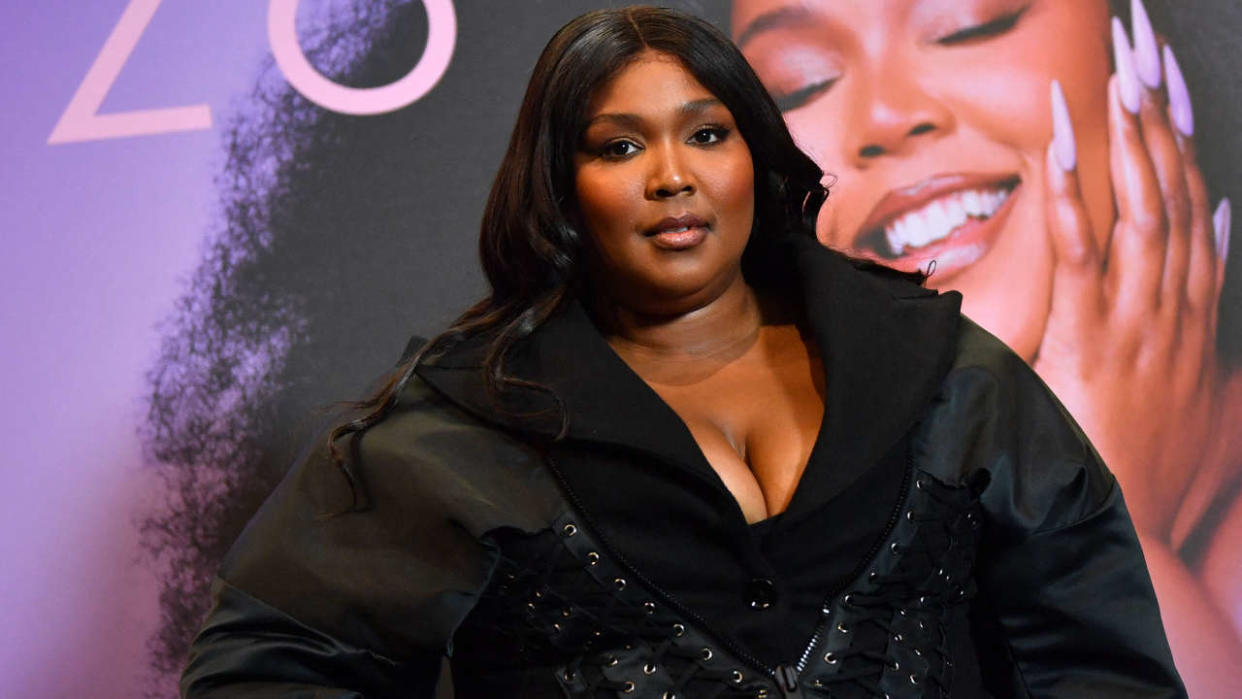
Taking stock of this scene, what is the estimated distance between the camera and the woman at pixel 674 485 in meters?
1.43

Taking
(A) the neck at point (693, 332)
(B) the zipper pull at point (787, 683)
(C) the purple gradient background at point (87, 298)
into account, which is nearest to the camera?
(B) the zipper pull at point (787, 683)

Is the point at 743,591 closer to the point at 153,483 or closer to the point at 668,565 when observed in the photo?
the point at 668,565

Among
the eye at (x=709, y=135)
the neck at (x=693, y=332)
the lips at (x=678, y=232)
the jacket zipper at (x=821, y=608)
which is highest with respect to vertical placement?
the eye at (x=709, y=135)

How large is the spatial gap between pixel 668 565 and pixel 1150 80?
102 cm

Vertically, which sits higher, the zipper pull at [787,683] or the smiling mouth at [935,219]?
the smiling mouth at [935,219]

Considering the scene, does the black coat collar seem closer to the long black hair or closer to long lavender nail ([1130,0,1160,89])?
the long black hair

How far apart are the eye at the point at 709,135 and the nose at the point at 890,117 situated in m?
0.42

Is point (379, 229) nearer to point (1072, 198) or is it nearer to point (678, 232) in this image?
point (678, 232)

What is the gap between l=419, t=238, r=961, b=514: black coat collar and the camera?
1.44 meters

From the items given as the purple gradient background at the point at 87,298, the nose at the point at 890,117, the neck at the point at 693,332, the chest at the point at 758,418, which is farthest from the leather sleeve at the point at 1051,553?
the purple gradient background at the point at 87,298

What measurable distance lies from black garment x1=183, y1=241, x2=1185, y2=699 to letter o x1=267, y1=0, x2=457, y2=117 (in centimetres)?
54

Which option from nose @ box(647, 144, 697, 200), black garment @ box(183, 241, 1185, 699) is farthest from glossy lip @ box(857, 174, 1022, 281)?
nose @ box(647, 144, 697, 200)

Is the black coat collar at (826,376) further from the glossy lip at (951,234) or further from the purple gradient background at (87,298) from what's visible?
the purple gradient background at (87,298)

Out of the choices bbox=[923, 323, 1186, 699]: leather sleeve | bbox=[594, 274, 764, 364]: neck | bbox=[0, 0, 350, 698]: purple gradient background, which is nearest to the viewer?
bbox=[923, 323, 1186, 699]: leather sleeve
